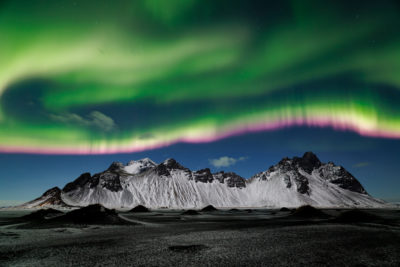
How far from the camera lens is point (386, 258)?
28.0m

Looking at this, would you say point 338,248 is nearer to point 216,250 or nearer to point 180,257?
point 216,250

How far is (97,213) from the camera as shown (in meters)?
76.9

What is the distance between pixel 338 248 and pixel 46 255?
128 ft

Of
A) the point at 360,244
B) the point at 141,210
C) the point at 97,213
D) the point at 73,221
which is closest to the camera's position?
the point at 360,244

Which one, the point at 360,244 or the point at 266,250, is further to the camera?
the point at 360,244

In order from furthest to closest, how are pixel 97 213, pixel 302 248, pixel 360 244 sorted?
pixel 97 213 < pixel 360 244 < pixel 302 248

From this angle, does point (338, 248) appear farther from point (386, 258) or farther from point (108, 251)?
point (108, 251)

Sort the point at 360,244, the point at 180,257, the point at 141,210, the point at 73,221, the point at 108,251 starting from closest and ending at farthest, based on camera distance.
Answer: the point at 180,257 → the point at 108,251 → the point at 360,244 → the point at 73,221 → the point at 141,210

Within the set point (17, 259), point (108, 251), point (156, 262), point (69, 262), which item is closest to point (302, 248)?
point (156, 262)

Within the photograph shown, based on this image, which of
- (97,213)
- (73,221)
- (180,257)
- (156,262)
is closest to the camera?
(156,262)

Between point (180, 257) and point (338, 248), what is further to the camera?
point (338, 248)

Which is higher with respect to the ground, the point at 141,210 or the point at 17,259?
the point at 17,259

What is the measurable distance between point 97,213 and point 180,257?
5934 centimetres

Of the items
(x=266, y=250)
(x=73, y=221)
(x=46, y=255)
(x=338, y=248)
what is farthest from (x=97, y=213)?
(x=338, y=248)
